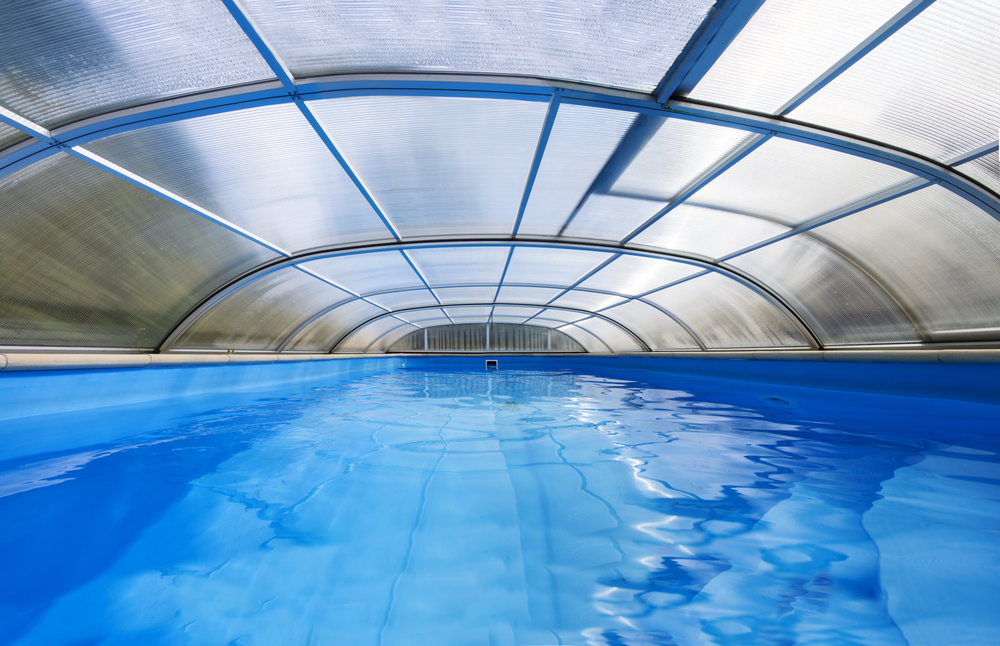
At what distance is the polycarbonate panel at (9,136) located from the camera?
224 inches

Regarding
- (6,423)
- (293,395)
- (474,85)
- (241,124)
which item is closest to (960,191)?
(474,85)

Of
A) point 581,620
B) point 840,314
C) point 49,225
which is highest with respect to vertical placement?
point 49,225

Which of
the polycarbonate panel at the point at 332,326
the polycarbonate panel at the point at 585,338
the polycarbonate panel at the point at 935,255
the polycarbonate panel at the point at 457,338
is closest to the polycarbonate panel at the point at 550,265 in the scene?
the polycarbonate panel at the point at 935,255

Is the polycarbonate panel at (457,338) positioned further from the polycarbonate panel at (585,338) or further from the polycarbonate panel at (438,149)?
the polycarbonate panel at (438,149)

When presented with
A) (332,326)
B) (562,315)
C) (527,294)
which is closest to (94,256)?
(332,326)

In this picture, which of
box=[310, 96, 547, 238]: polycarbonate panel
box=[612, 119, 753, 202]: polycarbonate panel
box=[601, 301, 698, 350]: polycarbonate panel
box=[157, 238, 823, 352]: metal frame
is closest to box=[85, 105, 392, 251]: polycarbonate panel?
box=[310, 96, 547, 238]: polycarbonate panel

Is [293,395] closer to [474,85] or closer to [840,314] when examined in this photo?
[474,85]

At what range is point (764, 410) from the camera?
26.0 feet

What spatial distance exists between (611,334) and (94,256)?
2621cm

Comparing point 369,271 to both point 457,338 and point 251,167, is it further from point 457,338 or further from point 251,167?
point 457,338

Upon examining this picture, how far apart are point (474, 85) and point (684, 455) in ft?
16.7

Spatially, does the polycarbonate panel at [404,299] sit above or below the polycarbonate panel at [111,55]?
below

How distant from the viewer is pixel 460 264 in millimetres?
15312

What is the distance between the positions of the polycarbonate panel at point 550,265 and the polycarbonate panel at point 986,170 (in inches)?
309
